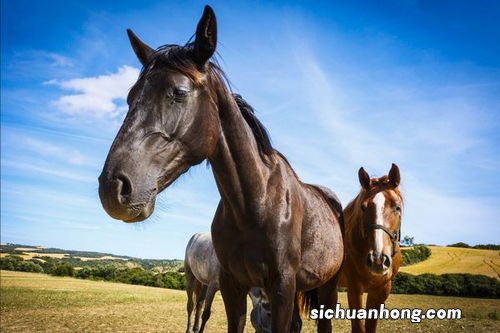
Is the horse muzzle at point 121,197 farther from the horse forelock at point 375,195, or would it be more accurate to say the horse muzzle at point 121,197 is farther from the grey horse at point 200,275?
the grey horse at point 200,275

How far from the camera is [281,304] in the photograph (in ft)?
7.54

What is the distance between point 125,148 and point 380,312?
15.0ft

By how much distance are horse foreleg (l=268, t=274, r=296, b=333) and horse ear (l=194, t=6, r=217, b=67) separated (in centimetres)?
161

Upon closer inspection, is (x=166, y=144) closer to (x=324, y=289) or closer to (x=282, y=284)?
(x=282, y=284)

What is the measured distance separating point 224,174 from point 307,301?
2831 mm

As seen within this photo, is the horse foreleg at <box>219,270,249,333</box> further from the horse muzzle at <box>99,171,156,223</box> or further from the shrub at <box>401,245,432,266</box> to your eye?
the shrub at <box>401,245,432,266</box>

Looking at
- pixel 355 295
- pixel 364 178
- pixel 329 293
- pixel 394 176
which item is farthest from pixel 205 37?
pixel 355 295

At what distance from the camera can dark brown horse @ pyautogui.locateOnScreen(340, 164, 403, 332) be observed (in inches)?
170

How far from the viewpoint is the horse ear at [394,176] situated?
202 inches

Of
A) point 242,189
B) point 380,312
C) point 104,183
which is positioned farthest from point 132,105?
point 380,312

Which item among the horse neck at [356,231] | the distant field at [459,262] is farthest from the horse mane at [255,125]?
the distant field at [459,262]

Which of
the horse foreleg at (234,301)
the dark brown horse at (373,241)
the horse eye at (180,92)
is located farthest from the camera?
the dark brown horse at (373,241)

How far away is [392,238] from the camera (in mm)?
4582

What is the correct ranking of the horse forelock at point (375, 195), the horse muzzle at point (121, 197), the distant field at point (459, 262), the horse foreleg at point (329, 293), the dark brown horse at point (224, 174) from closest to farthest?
the horse muzzle at point (121, 197) < the dark brown horse at point (224, 174) < the horse foreleg at point (329, 293) < the horse forelock at point (375, 195) < the distant field at point (459, 262)
